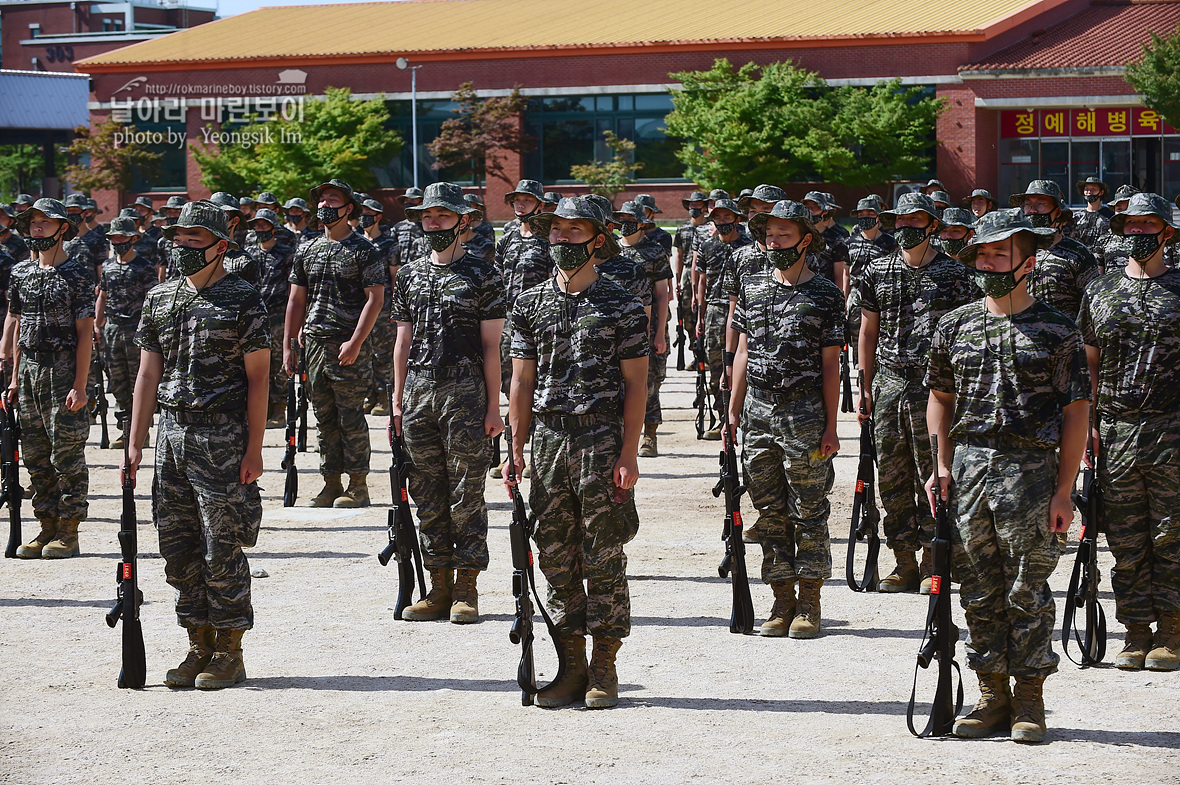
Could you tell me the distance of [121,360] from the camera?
52.6 feet

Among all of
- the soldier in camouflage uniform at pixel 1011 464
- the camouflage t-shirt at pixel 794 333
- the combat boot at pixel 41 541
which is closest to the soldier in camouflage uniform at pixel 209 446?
the camouflage t-shirt at pixel 794 333

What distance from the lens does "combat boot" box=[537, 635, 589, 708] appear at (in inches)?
277

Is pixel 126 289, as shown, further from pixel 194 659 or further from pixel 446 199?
pixel 194 659

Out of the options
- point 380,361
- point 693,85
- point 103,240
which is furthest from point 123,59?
point 380,361

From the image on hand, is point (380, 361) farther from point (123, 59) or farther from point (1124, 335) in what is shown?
point (123, 59)

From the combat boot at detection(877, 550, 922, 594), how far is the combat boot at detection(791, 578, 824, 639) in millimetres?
1230

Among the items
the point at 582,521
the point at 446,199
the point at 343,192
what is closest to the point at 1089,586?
the point at 582,521

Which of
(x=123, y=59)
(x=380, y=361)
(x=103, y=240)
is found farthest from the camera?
(x=123, y=59)

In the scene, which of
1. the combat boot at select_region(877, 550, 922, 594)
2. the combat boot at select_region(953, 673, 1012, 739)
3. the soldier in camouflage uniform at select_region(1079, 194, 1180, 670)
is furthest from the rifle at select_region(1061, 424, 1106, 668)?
the combat boot at select_region(877, 550, 922, 594)

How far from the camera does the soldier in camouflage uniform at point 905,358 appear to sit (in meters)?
9.07

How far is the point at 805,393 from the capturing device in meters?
8.13

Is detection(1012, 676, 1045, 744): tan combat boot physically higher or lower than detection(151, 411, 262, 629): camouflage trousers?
lower

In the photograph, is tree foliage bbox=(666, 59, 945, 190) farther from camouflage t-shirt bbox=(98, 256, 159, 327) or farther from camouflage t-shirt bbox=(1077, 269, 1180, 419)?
camouflage t-shirt bbox=(1077, 269, 1180, 419)

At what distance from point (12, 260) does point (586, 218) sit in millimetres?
8250
